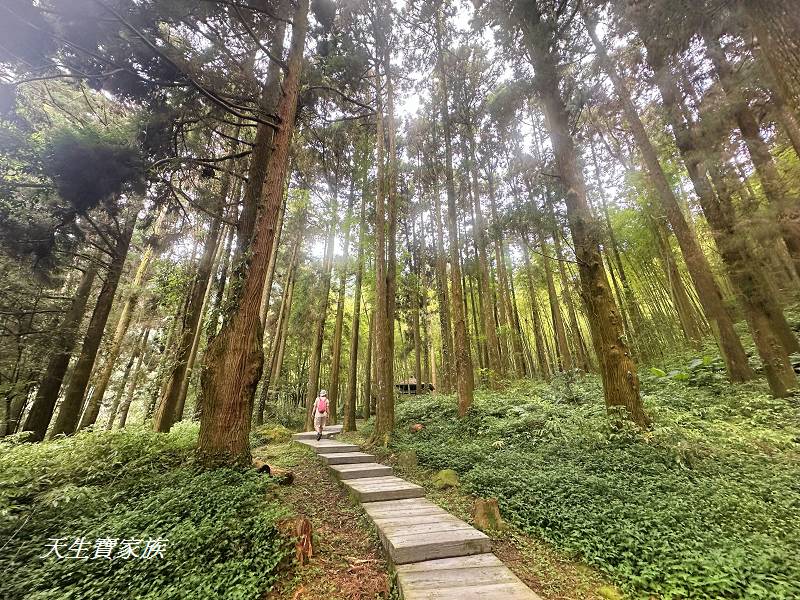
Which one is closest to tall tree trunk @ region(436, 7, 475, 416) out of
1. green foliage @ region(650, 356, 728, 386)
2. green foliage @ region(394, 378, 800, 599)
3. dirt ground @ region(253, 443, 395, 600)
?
green foliage @ region(394, 378, 800, 599)

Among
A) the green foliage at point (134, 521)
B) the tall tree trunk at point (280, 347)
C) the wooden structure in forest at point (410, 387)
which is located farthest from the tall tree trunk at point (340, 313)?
the wooden structure in forest at point (410, 387)

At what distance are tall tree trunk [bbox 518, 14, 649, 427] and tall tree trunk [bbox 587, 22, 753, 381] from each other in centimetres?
235

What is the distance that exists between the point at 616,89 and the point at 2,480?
14437 millimetres

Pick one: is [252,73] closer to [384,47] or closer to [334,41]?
[334,41]

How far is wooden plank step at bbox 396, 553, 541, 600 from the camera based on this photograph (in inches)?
87.0

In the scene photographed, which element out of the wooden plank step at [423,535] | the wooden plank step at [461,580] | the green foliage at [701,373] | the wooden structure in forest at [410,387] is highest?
the wooden structure in forest at [410,387]

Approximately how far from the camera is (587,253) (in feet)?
19.0

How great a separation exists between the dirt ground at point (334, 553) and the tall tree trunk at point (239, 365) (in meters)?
1.06

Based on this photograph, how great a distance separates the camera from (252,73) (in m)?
7.43

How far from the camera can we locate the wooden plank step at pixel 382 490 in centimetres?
430

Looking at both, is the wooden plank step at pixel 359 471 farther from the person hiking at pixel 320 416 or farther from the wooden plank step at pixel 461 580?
the person hiking at pixel 320 416

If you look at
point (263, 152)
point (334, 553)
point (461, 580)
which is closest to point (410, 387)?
point (263, 152)

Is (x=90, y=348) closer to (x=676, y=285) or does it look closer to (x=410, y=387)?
(x=410, y=387)

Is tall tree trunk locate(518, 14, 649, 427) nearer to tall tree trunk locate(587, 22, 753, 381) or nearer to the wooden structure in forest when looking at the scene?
tall tree trunk locate(587, 22, 753, 381)
